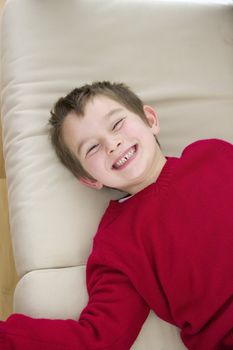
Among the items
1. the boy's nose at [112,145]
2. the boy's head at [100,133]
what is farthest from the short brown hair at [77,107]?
the boy's nose at [112,145]

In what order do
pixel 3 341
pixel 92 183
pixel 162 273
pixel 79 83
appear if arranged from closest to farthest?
pixel 3 341, pixel 162 273, pixel 92 183, pixel 79 83

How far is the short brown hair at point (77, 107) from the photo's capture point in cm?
106

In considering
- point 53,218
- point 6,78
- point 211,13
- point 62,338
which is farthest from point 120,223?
point 211,13

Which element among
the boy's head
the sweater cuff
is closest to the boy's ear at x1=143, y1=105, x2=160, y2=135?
the boy's head

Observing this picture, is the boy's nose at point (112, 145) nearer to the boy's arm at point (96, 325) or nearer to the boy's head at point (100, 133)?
the boy's head at point (100, 133)

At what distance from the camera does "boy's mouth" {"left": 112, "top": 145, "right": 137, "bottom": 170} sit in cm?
101

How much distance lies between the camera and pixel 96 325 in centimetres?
90

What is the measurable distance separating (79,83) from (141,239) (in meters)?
0.53

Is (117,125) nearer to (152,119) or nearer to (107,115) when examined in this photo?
(107,115)

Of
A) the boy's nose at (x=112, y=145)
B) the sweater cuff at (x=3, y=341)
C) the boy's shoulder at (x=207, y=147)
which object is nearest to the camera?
the sweater cuff at (x=3, y=341)

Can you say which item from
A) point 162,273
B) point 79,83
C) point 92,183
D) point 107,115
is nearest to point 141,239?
point 162,273

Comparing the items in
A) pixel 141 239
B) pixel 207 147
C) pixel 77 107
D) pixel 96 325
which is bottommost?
pixel 96 325

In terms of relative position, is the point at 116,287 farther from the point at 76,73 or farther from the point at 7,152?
the point at 76,73

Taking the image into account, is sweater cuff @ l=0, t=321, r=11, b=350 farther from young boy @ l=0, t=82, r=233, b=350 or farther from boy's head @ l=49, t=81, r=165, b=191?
boy's head @ l=49, t=81, r=165, b=191
